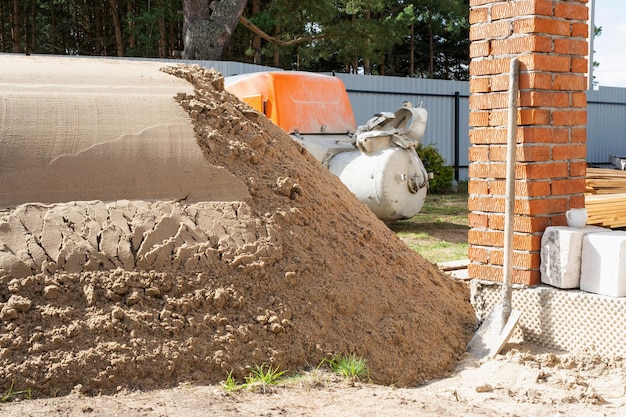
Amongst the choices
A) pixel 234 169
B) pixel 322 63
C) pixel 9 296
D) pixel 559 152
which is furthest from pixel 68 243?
pixel 322 63

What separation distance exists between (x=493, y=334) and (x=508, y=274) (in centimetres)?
34

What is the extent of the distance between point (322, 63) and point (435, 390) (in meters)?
23.8

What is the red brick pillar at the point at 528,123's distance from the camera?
384cm

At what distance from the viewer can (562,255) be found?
3.80m

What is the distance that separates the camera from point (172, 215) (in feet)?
11.7

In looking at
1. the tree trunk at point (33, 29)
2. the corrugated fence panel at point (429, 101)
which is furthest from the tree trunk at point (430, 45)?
the tree trunk at point (33, 29)

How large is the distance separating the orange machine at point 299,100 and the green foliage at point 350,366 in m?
5.01

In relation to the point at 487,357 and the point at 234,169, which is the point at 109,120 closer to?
the point at 234,169

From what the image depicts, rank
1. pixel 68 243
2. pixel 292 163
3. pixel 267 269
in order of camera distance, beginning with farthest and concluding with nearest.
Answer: pixel 292 163
pixel 267 269
pixel 68 243

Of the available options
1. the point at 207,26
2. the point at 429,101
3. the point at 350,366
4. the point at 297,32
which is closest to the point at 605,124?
the point at 429,101

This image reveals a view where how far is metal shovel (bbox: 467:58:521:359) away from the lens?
379 centimetres

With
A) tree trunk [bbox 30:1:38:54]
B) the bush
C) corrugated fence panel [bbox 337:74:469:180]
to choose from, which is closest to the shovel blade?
the bush

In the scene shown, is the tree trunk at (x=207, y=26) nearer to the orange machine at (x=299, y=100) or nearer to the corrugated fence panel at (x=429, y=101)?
the corrugated fence panel at (x=429, y=101)

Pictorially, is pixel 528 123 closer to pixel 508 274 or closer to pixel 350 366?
pixel 508 274
